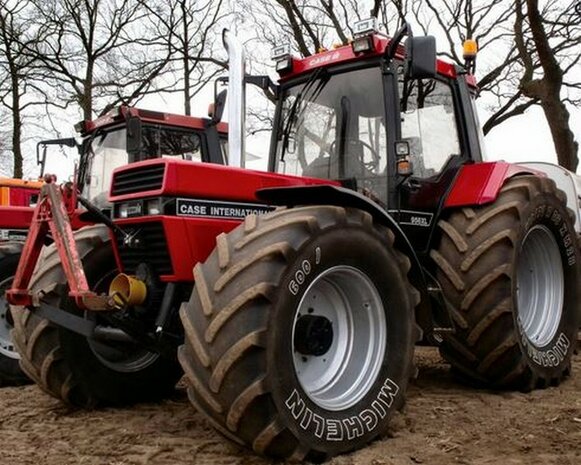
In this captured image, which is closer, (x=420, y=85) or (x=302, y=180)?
(x=302, y=180)

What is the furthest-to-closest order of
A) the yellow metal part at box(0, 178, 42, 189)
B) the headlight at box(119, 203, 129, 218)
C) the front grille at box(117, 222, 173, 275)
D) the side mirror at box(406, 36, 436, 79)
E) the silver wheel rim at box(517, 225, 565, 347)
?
the yellow metal part at box(0, 178, 42, 189) → the silver wheel rim at box(517, 225, 565, 347) → the side mirror at box(406, 36, 436, 79) → the headlight at box(119, 203, 129, 218) → the front grille at box(117, 222, 173, 275)

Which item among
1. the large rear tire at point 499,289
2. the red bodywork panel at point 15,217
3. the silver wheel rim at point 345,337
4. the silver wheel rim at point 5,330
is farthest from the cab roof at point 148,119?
the silver wheel rim at point 345,337

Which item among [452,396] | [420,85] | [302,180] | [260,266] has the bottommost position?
[452,396]

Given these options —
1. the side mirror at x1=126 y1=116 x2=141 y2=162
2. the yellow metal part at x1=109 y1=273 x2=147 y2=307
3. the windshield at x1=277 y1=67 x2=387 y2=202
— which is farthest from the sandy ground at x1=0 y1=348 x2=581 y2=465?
the side mirror at x1=126 y1=116 x2=141 y2=162

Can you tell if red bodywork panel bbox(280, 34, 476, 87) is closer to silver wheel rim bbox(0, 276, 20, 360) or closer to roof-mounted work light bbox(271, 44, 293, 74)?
roof-mounted work light bbox(271, 44, 293, 74)

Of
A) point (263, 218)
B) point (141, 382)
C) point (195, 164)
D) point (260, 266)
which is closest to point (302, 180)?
point (195, 164)

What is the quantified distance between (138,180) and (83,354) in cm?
127

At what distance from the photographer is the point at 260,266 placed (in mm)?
3299

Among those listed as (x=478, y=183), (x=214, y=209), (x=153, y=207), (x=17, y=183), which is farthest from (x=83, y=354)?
(x=17, y=183)

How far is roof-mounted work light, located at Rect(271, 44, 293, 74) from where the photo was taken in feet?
17.3

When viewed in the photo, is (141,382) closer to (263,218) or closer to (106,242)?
(106,242)

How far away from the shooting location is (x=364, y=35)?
4.85m

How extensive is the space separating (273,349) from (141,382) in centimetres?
195

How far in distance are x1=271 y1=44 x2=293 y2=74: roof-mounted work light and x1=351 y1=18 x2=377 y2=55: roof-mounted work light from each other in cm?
57
